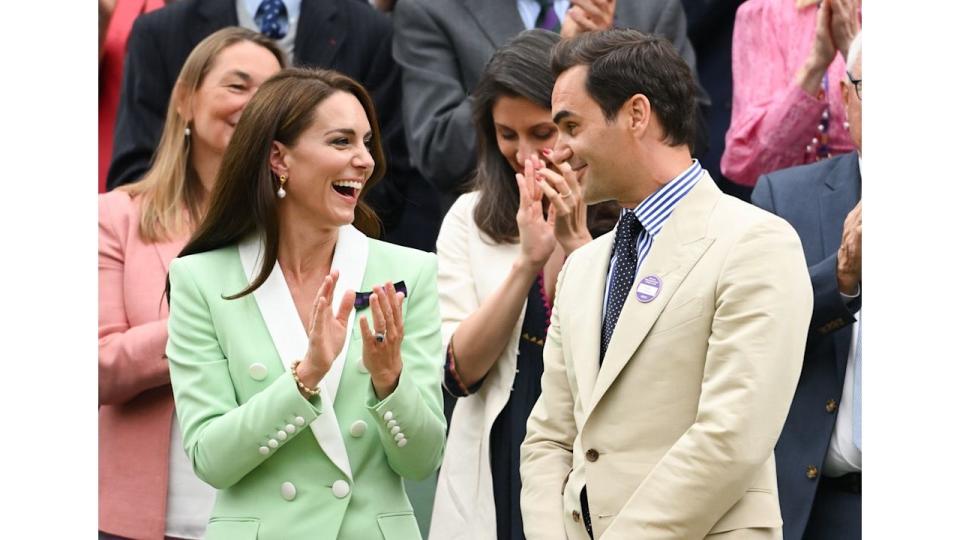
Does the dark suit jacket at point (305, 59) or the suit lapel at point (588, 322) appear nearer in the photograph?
the suit lapel at point (588, 322)

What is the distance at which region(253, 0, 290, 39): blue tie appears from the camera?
6.48 m

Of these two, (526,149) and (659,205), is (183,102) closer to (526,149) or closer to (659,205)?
(526,149)

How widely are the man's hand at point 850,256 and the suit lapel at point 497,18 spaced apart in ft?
5.68

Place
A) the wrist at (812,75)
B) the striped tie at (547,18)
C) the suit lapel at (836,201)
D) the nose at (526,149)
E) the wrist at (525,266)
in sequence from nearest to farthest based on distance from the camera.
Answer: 1. the wrist at (525,266)
2. the suit lapel at (836,201)
3. the nose at (526,149)
4. the wrist at (812,75)
5. the striped tie at (547,18)

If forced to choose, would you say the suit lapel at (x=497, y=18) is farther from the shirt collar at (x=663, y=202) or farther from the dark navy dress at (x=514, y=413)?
the shirt collar at (x=663, y=202)

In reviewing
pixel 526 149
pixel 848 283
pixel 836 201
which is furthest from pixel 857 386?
pixel 526 149

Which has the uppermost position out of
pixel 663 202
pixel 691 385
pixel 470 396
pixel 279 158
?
pixel 663 202

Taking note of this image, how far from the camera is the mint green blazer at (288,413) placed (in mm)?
4230

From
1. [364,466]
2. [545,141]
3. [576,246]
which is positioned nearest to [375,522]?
[364,466]

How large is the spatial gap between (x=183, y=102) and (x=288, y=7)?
87 cm

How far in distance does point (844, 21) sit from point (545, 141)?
1184mm

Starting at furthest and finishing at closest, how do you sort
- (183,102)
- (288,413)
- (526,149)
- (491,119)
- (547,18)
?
(547,18)
(183,102)
(491,119)
(526,149)
(288,413)

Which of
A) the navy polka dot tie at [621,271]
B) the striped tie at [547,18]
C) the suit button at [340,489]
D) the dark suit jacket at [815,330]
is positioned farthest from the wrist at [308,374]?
the striped tie at [547,18]

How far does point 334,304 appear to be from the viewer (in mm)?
4480
